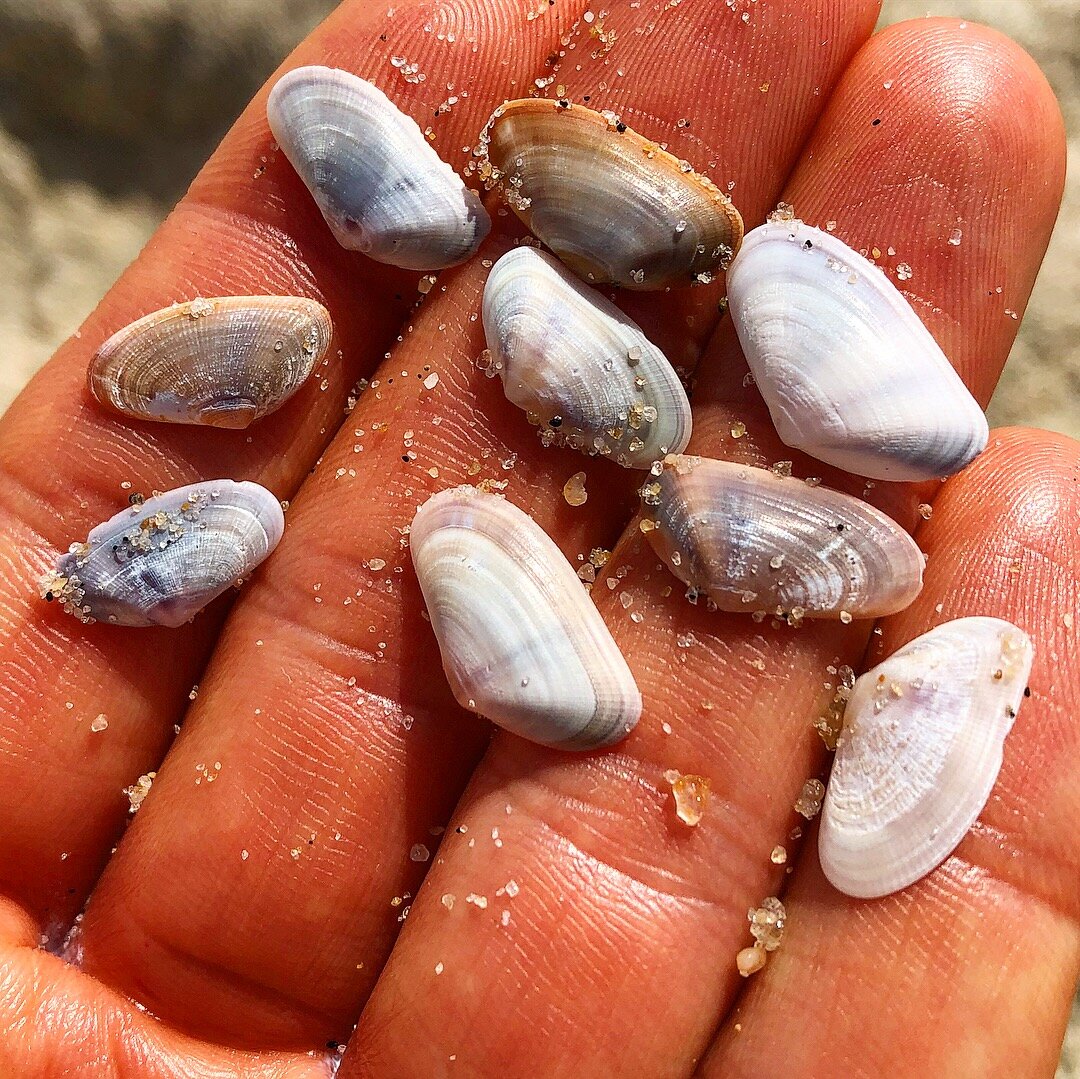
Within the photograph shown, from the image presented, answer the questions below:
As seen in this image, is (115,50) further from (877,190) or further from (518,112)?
(877,190)

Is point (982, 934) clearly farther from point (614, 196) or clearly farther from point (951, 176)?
point (614, 196)

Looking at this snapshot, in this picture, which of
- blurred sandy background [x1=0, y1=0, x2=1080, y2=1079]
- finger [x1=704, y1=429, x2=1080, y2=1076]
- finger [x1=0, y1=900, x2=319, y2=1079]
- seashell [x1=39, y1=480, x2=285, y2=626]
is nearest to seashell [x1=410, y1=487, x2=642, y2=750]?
seashell [x1=39, y1=480, x2=285, y2=626]

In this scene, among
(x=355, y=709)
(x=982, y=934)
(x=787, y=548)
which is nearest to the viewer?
(x=982, y=934)

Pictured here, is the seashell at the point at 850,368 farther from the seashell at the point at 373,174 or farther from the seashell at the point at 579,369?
the seashell at the point at 373,174

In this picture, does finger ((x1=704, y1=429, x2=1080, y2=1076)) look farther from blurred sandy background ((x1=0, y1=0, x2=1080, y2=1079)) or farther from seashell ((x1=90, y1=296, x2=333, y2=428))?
seashell ((x1=90, y1=296, x2=333, y2=428))

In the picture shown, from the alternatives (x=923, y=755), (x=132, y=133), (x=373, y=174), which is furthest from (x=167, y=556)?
(x=132, y=133)

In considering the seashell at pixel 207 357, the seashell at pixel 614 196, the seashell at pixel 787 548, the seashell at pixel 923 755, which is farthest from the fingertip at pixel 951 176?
the seashell at pixel 207 357
